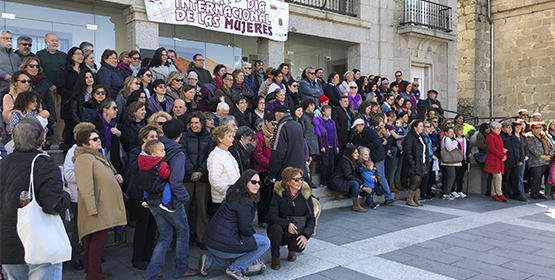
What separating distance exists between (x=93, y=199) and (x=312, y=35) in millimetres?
10544

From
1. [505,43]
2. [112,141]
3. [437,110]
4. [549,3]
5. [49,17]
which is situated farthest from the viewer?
[505,43]

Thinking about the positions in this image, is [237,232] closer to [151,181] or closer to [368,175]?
[151,181]

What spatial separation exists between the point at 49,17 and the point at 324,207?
762 centimetres

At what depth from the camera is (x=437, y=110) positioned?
508 inches

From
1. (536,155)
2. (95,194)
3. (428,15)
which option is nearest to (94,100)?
(95,194)

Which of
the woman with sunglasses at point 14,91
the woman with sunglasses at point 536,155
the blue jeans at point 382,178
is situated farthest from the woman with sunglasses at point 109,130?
the woman with sunglasses at point 536,155

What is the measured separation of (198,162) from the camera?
548 centimetres

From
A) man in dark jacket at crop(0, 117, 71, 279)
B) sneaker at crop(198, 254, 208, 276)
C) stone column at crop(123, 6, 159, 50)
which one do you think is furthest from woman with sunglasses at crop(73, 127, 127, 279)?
stone column at crop(123, 6, 159, 50)

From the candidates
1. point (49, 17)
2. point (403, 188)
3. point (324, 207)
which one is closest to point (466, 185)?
point (403, 188)

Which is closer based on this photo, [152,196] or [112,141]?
[152,196]

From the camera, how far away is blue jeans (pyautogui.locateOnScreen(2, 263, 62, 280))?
3201mm

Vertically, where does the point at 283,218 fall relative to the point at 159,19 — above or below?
below

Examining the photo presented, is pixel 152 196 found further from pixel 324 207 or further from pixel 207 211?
pixel 324 207

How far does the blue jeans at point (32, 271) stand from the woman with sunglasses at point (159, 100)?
355cm
